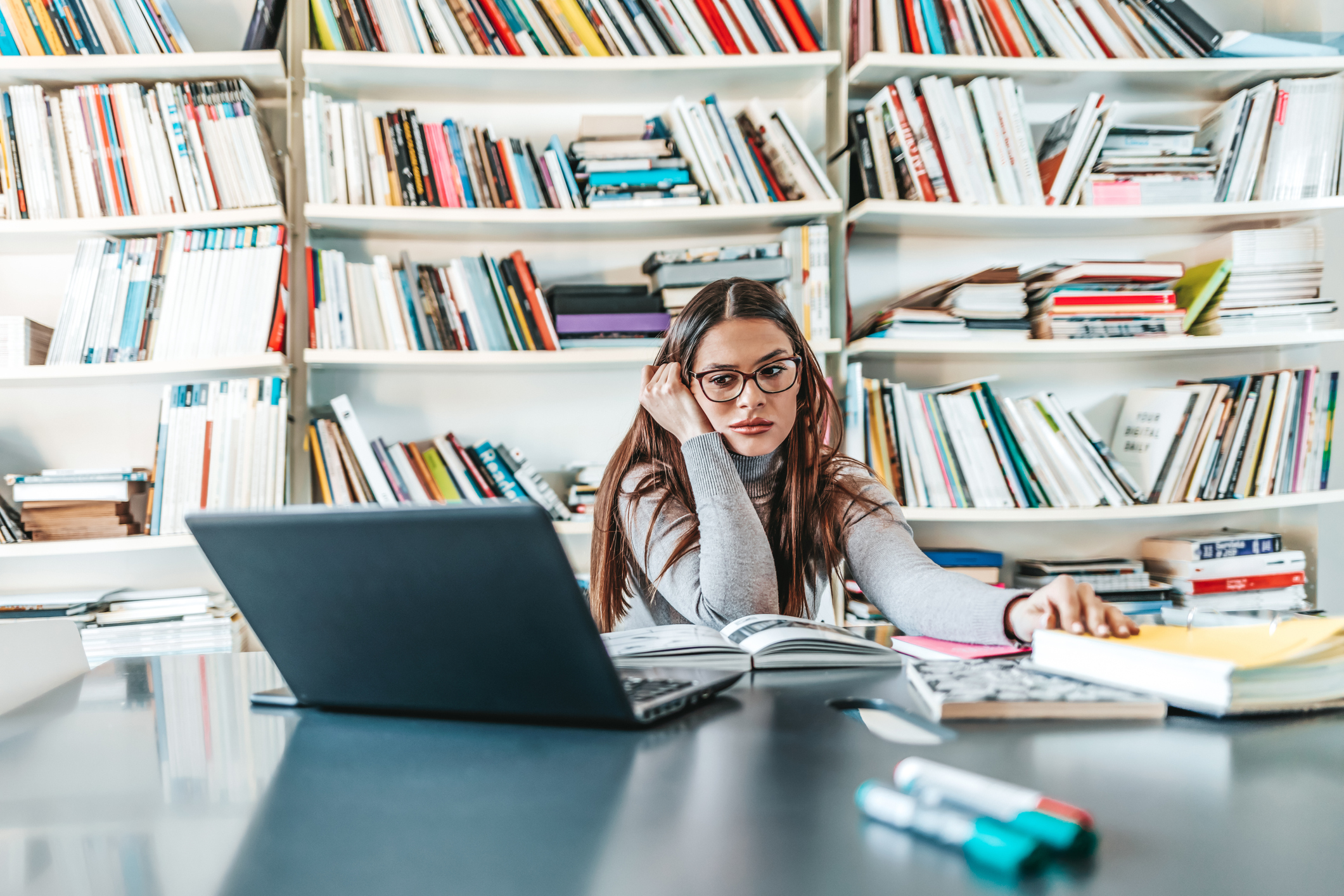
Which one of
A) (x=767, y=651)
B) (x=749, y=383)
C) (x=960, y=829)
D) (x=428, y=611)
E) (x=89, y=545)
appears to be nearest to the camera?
(x=960, y=829)

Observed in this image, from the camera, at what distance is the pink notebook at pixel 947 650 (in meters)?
0.89

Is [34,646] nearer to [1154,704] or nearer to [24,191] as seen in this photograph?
[1154,704]

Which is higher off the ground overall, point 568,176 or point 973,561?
point 568,176

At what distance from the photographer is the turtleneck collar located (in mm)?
1466

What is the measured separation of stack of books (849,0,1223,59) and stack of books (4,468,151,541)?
191 cm

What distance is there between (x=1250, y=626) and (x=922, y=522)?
145cm

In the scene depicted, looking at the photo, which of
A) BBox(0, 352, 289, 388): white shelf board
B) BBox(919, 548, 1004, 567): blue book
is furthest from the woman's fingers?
BBox(0, 352, 289, 388): white shelf board

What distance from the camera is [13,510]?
1953 millimetres

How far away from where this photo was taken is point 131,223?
1.93 metres

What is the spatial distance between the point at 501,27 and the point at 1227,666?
191 cm

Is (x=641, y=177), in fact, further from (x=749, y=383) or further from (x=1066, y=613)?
(x=1066, y=613)

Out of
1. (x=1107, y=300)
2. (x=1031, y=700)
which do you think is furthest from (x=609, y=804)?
(x=1107, y=300)

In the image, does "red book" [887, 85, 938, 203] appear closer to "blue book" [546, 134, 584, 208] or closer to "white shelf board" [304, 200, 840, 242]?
"white shelf board" [304, 200, 840, 242]

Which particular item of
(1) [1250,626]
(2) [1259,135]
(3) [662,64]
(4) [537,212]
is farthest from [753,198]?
(1) [1250,626]
